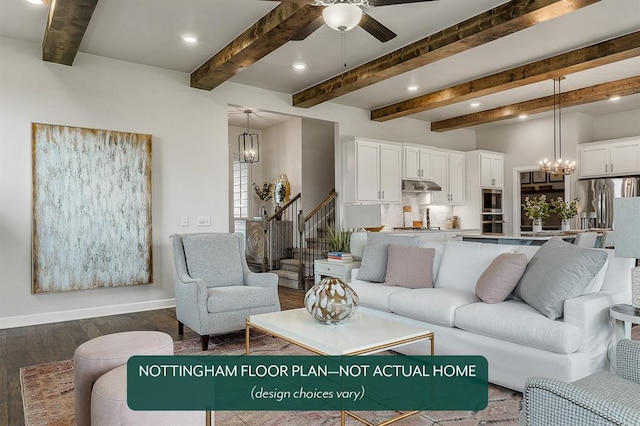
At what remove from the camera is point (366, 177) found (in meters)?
7.16

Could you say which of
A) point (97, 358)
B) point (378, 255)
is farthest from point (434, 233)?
point (97, 358)

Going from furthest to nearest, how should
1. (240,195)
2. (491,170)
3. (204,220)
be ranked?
(240,195) → (491,170) → (204,220)

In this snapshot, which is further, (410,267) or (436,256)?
(436,256)

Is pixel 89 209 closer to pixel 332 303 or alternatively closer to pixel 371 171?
pixel 332 303

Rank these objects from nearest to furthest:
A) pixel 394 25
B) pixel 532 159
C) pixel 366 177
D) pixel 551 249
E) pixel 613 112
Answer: pixel 551 249
pixel 394 25
pixel 366 177
pixel 613 112
pixel 532 159

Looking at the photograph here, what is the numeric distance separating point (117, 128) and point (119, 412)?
13.6ft

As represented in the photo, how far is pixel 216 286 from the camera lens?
422cm

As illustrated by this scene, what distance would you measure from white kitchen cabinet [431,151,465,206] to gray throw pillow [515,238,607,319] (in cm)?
532

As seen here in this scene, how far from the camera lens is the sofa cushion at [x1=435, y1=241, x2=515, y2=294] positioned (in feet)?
11.6

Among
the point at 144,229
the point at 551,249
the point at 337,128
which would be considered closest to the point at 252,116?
the point at 337,128

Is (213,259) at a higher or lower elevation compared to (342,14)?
lower

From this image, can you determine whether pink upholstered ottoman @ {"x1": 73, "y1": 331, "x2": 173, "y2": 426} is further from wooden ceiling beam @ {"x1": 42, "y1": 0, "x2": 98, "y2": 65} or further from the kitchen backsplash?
the kitchen backsplash

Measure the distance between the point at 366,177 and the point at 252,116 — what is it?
284 centimetres

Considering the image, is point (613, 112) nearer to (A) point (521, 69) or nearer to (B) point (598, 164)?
(B) point (598, 164)
